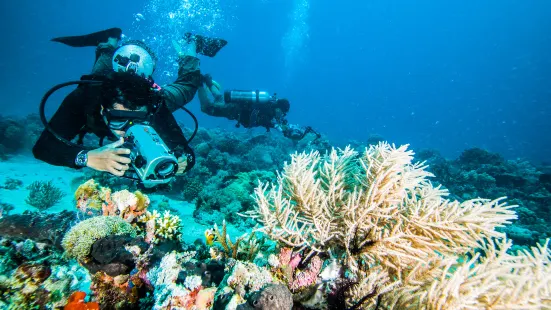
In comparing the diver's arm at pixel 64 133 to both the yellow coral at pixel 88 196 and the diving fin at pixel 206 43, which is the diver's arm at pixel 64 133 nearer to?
the yellow coral at pixel 88 196

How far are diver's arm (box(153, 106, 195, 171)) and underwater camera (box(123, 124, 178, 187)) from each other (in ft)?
5.54

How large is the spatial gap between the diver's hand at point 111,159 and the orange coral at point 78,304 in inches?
53.1

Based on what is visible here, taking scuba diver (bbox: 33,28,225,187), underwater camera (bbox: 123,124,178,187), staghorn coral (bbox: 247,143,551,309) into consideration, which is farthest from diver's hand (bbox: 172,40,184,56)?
staghorn coral (bbox: 247,143,551,309)

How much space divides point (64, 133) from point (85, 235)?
1.90 meters

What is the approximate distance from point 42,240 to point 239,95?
27.9 feet

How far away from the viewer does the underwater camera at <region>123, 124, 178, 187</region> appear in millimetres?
2607

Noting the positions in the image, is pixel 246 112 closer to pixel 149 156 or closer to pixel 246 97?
pixel 246 97

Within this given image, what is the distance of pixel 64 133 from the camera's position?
3441mm

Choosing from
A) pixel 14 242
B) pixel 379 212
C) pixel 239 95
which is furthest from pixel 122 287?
pixel 239 95

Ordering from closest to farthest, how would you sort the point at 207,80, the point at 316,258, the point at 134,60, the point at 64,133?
the point at 316,258 < the point at 64,133 < the point at 134,60 < the point at 207,80

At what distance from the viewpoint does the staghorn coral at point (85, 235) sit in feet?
7.71

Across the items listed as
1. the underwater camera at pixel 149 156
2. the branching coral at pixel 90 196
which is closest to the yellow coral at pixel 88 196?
the branching coral at pixel 90 196

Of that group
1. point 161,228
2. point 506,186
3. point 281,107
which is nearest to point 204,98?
point 281,107

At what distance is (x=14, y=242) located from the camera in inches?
101
